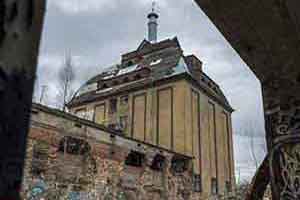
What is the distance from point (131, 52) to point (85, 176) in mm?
13381

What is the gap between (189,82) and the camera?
21.0 metres

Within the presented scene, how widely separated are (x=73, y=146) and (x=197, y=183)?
850 cm

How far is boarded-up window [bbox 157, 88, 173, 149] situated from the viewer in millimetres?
20359

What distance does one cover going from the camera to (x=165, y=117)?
2078cm

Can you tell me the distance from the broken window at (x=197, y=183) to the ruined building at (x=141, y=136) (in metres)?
0.05

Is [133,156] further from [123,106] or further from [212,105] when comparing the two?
[212,105]

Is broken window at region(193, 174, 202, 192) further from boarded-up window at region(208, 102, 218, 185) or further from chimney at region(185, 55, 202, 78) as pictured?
chimney at region(185, 55, 202, 78)

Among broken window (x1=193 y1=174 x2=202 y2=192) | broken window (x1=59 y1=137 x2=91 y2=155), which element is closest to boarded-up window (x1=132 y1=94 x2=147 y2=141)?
broken window (x1=193 y1=174 x2=202 y2=192)

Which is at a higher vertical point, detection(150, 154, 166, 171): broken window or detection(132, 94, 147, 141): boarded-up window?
detection(132, 94, 147, 141): boarded-up window

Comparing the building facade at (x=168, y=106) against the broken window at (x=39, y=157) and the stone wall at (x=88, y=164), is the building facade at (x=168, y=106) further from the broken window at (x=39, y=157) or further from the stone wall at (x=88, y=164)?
the broken window at (x=39, y=157)

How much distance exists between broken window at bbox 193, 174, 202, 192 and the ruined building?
0.17ft

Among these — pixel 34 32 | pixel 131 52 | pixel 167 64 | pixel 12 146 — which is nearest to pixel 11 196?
pixel 12 146

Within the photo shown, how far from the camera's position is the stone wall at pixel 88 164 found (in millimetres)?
12156

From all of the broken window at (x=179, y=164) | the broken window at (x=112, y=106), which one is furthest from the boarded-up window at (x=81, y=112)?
the broken window at (x=179, y=164)
